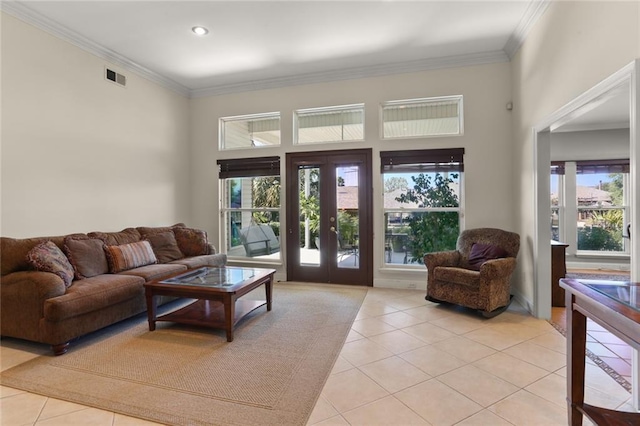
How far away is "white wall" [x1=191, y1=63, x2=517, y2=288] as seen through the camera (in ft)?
13.9

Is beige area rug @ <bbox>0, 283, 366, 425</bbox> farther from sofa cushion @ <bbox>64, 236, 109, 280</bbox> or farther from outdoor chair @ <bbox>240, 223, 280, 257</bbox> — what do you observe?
outdoor chair @ <bbox>240, 223, 280, 257</bbox>

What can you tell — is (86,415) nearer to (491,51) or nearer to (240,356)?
(240,356)

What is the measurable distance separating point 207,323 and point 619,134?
782cm

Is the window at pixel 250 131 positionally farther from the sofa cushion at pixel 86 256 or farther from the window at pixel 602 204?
the window at pixel 602 204

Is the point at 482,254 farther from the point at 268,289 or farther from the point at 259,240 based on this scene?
the point at 259,240

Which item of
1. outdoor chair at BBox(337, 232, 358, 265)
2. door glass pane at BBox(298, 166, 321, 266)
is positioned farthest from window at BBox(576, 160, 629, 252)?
door glass pane at BBox(298, 166, 321, 266)

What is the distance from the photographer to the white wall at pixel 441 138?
4238 mm

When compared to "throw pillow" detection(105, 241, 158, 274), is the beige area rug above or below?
below

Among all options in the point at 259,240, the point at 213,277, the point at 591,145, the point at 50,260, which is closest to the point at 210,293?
the point at 213,277

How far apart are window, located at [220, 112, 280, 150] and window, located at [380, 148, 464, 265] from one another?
194cm

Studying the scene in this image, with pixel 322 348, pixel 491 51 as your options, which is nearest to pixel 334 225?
pixel 322 348

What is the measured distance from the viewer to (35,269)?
8.99 ft

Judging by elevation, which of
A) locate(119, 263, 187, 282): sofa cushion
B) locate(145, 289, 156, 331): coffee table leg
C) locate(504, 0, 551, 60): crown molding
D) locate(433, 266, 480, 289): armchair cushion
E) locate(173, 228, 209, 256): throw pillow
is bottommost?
locate(145, 289, 156, 331): coffee table leg

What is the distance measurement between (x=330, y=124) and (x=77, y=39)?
11.3 feet
